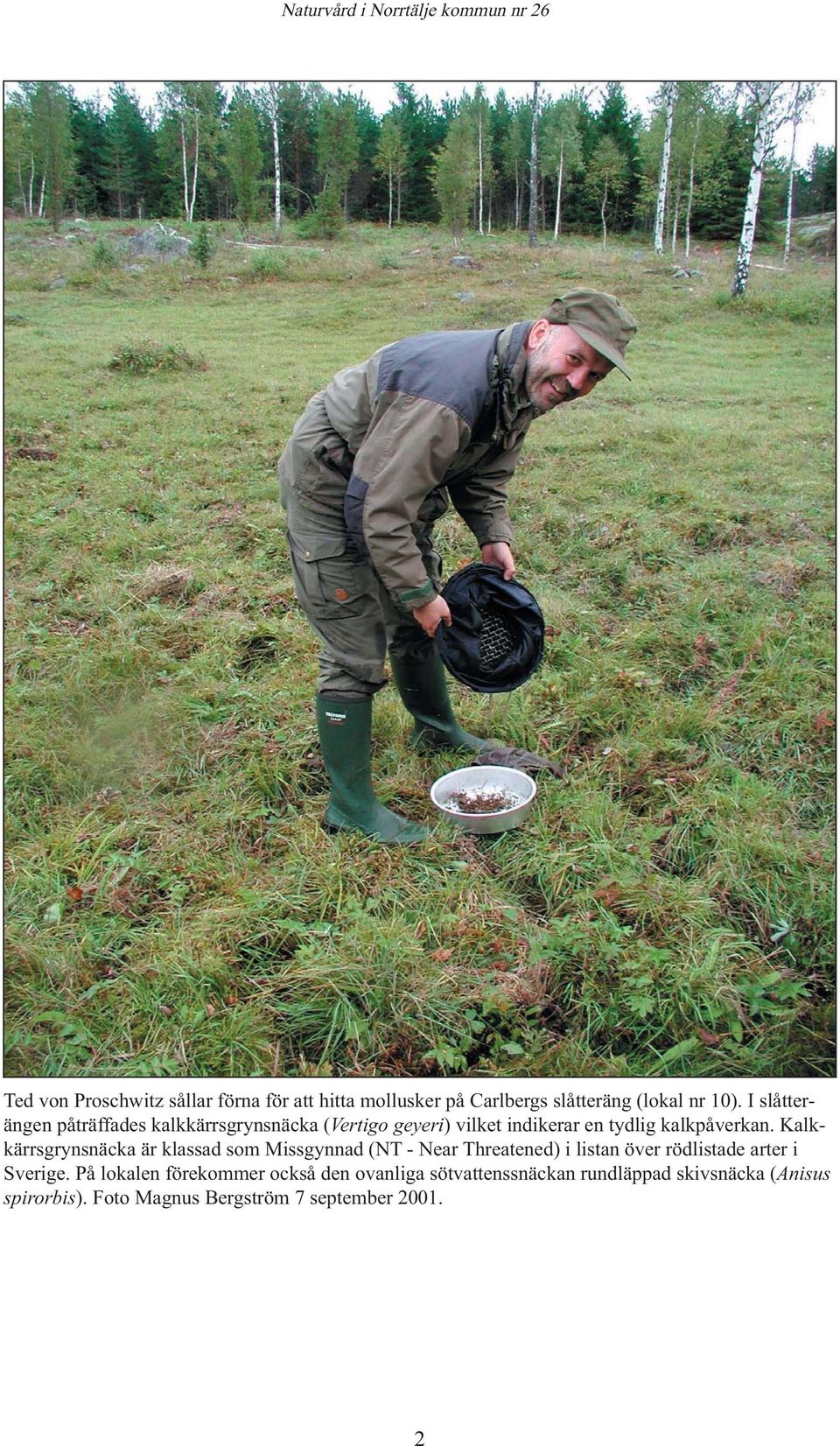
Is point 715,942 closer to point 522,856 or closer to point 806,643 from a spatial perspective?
point 522,856

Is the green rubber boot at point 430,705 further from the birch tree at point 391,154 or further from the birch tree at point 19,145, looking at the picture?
the birch tree at point 391,154

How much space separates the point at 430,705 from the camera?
11.8ft

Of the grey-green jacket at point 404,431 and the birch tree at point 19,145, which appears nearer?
the grey-green jacket at point 404,431

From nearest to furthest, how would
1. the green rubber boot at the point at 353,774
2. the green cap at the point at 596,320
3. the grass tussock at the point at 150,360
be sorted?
the green cap at the point at 596,320 → the green rubber boot at the point at 353,774 → the grass tussock at the point at 150,360

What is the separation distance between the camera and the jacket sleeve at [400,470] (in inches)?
97.0

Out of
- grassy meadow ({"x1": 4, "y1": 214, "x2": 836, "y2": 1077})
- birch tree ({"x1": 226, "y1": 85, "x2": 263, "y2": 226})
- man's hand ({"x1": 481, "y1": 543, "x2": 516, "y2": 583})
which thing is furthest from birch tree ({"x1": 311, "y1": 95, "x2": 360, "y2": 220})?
man's hand ({"x1": 481, "y1": 543, "x2": 516, "y2": 583})

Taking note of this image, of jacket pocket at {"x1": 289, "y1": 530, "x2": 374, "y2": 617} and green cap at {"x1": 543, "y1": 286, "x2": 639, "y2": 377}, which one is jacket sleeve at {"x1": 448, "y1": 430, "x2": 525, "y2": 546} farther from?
green cap at {"x1": 543, "y1": 286, "x2": 639, "y2": 377}

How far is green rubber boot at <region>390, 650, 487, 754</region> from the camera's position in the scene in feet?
11.5

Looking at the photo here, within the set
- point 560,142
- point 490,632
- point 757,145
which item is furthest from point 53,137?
point 490,632

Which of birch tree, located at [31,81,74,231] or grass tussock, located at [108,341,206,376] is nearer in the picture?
grass tussock, located at [108,341,206,376]

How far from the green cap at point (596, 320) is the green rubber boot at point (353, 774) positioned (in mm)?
1316

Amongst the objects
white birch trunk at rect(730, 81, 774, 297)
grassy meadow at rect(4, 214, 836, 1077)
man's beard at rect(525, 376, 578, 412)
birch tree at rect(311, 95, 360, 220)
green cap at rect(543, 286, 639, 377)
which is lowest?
grassy meadow at rect(4, 214, 836, 1077)

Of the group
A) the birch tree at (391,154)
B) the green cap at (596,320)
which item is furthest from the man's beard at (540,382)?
the birch tree at (391,154)
